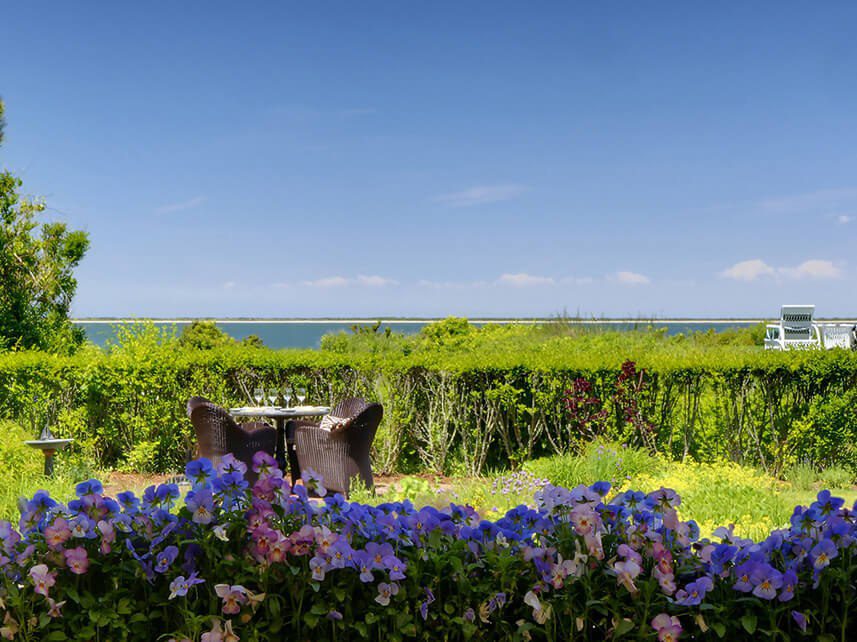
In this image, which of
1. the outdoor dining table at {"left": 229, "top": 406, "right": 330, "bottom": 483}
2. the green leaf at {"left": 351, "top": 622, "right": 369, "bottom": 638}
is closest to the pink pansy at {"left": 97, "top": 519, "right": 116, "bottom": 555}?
the green leaf at {"left": 351, "top": 622, "right": 369, "bottom": 638}

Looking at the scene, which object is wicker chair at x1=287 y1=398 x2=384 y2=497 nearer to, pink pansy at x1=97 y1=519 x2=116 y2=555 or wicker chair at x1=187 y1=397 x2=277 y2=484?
wicker chair at x1=187 y1=397 x2=277 y2=484

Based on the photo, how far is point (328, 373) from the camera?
9492 millimetres

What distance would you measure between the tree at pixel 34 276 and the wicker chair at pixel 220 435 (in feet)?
31.0

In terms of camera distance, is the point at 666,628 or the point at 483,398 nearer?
the point at 666,628

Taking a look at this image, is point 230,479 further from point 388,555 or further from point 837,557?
point 837,557

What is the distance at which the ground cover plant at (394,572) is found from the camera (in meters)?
2.30

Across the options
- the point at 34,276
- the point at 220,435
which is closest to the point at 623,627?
the point at 220,435

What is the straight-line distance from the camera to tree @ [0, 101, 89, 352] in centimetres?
1588

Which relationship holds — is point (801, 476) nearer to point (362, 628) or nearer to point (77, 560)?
point (362, 628)

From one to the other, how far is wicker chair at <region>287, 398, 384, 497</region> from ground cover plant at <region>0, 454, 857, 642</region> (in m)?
5.01

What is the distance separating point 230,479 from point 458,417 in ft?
22.6

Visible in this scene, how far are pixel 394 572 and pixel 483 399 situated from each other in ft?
22.7

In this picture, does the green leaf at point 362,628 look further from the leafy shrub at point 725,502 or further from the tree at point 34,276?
the tree at point 34,276

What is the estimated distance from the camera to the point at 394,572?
7.51ft
